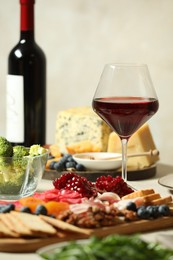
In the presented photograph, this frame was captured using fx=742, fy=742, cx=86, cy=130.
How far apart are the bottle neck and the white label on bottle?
165mm

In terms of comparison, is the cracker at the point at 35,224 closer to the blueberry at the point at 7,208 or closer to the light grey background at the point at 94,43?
the blueberry at the point at 7,208

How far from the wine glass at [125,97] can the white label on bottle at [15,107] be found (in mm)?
666

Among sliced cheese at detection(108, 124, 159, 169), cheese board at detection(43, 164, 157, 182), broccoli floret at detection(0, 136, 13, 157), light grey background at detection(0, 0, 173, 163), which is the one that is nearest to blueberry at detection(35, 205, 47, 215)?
broccoli floret at detection(0, 136, 13, 157)

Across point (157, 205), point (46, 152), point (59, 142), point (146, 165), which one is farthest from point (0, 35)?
point (157, 205)

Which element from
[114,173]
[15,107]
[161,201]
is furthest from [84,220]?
[15,107]

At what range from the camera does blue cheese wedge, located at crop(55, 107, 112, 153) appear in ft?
9.16

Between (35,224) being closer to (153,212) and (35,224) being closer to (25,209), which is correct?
(25,209)

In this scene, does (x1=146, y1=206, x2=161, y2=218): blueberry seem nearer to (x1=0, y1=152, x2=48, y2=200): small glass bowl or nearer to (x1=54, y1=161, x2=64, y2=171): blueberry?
(x1=0, y1=152, x2=48, y2=200): small glass bowl

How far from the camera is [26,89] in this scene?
8.64 feet

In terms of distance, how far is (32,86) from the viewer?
2662 millimetres

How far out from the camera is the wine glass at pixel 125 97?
1918 millimetres

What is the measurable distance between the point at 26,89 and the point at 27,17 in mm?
253

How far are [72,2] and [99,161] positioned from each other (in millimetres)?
1927

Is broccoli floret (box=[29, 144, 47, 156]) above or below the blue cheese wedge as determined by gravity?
above
